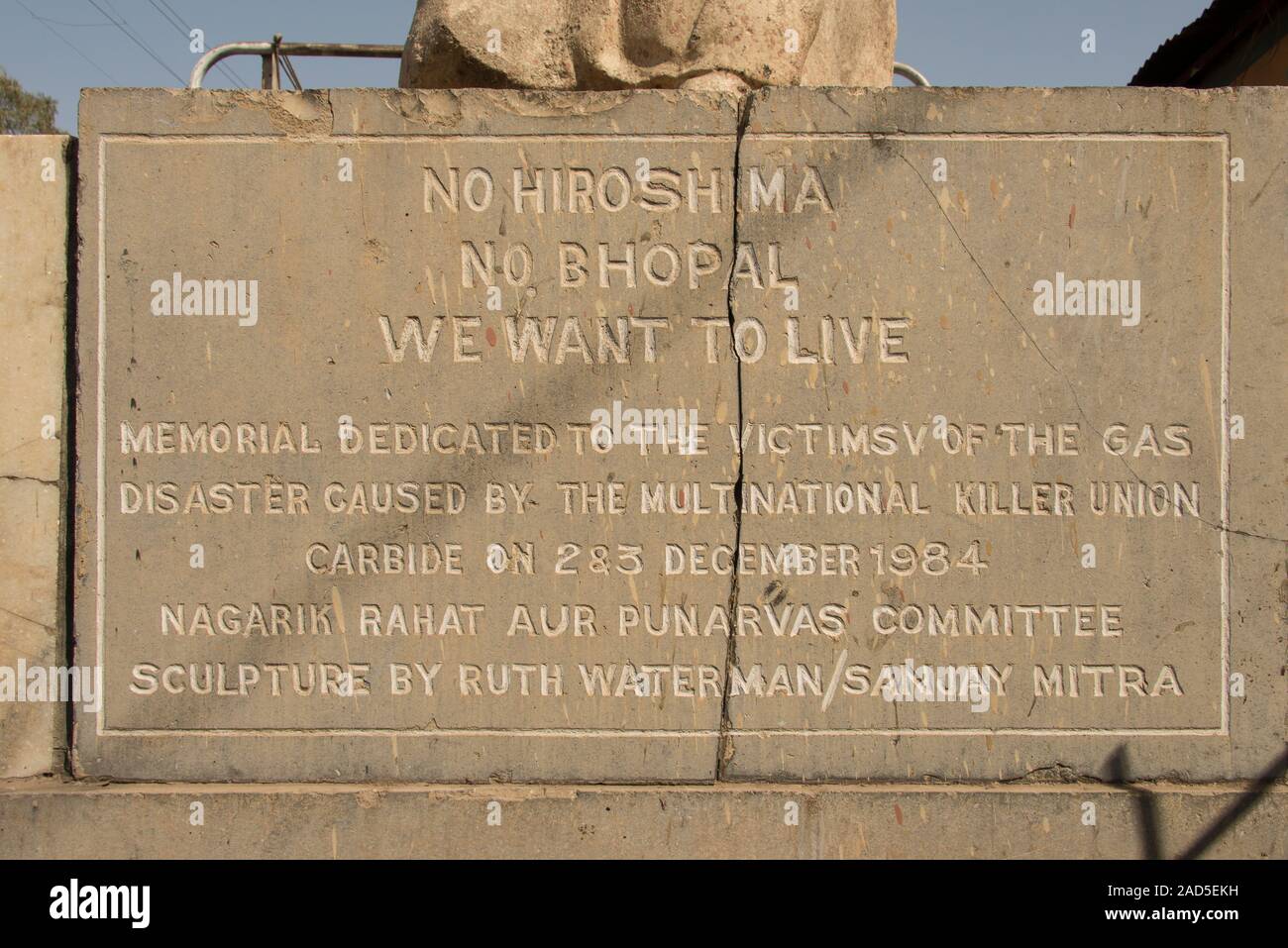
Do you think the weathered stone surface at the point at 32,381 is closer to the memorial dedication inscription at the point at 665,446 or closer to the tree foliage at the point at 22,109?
the memorial dedication inscription at the point at 665,446

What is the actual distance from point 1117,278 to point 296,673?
261cm

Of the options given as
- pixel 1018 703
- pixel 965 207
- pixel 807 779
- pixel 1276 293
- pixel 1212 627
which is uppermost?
pixel 965 207

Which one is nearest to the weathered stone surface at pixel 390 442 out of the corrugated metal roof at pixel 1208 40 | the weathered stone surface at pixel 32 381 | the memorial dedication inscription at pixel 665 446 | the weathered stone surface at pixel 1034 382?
the memorial dedication inscription at pixel 665 446

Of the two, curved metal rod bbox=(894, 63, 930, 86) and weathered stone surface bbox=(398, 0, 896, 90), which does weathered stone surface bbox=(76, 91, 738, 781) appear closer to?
weathered stone surface bbox=(398, 0, 896, 90)

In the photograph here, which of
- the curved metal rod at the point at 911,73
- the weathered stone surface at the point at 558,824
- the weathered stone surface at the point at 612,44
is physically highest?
the curved metal rod at the point at 911,73

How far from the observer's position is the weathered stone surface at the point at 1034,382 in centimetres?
288

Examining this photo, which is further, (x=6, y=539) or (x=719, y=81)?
(x=719, y=81)

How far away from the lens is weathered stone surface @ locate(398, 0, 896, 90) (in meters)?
3.17

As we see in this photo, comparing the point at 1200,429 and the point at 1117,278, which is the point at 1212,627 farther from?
the point at 1117,278

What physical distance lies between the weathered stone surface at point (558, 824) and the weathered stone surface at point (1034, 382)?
28cm

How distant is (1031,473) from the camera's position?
288 cm

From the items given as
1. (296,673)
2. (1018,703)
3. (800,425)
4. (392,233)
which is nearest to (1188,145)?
(800,425)

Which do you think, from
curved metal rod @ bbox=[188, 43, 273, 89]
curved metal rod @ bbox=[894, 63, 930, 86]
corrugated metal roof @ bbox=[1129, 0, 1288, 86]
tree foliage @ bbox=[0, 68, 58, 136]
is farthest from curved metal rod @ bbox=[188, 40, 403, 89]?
tree foliage @ bbox=[0, 68, 58, 136]

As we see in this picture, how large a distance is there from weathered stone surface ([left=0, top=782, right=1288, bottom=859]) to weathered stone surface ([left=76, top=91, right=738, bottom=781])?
0.10 meters
